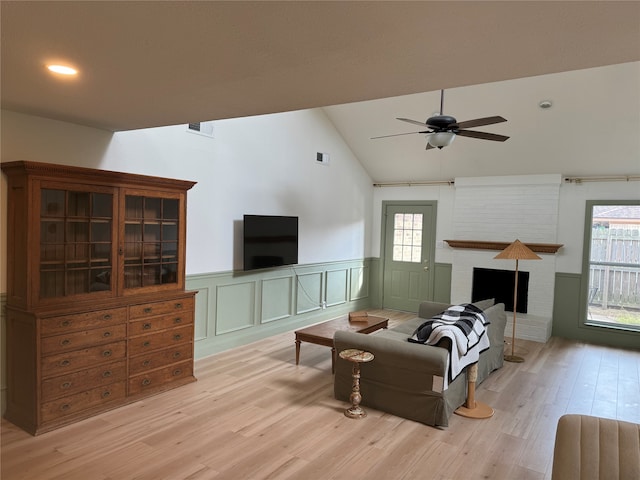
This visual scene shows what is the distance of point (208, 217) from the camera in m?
5.16

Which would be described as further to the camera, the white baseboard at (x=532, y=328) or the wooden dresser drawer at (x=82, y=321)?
the white baseboard at (x=532, y=328)

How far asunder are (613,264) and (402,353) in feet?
14.9

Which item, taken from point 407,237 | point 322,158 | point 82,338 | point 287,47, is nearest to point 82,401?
point 82,338

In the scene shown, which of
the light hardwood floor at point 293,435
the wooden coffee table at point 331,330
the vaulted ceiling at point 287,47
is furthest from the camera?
the wooden coffee table at point 331,330

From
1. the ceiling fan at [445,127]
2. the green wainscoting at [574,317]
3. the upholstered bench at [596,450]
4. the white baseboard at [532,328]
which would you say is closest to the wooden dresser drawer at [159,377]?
the ceiling fan at [445,127]

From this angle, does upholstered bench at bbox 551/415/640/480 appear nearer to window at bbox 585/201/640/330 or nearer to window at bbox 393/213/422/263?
window at bbox 585/201/640/330

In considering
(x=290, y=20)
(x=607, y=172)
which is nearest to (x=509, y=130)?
(x=607, y=172)

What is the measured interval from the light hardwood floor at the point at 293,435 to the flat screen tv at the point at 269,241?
1401 mm

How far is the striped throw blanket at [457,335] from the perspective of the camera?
362cm

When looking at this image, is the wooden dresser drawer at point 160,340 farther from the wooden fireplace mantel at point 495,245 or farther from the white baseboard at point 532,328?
the wooden fireplace mantel at point 495,245

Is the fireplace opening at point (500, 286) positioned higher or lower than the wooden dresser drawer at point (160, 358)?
higher


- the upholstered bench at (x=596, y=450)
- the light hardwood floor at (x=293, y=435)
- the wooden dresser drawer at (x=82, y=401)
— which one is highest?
the upholstered bench at (x=596, y=450)

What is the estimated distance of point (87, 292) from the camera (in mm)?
3621

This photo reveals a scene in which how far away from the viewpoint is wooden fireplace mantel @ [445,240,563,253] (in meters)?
6.58
